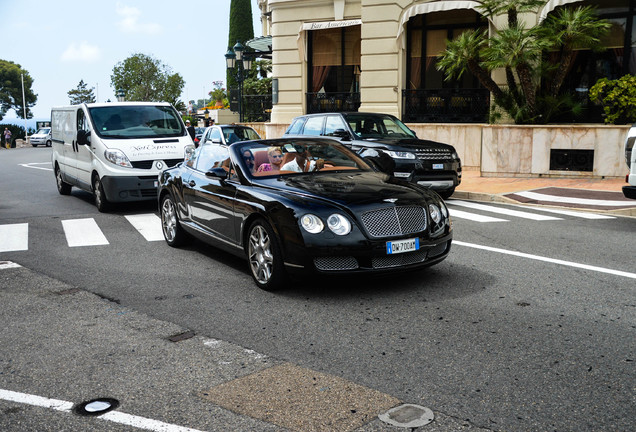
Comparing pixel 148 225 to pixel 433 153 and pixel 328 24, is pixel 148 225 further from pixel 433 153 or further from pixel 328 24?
pixel 328 24

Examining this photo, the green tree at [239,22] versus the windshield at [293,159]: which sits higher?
the green tree at [239,22]

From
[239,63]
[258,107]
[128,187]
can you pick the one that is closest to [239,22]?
[258,107]

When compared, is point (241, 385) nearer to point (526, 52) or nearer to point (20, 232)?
point (20, 232)

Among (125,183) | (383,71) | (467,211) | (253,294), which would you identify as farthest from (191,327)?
(383,71)

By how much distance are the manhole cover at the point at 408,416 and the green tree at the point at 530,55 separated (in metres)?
15.3

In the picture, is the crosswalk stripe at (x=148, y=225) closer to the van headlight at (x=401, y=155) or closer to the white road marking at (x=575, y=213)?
the van headlight at (x=401, y=155)

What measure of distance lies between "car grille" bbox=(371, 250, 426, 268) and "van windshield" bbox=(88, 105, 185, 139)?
8.17 meters

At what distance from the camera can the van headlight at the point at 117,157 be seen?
1248 cm

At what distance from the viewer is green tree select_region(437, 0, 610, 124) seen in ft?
58.0

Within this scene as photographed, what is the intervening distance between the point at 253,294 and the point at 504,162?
1274cm

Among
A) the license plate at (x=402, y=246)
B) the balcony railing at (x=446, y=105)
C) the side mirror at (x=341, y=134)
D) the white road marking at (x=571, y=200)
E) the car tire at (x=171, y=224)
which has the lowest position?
the white road marking at (x=571, y=200)

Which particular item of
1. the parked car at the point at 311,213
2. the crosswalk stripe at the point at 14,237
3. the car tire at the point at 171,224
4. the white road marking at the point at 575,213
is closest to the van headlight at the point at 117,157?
the crosswalk stripe at the point at 14,237

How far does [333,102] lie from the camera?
24828 mm

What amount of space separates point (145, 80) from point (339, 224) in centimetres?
7372
